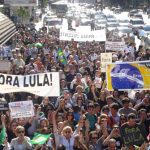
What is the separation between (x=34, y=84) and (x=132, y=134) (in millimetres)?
3541

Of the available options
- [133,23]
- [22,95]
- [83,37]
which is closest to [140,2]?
[133,23]

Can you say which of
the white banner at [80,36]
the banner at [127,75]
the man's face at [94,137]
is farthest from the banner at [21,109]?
the white banner at [80,36]

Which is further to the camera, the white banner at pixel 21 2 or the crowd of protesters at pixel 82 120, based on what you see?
the white banner at pixel 21 2

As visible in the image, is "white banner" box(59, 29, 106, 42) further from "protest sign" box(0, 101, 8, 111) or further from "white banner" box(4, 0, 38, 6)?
"white banner" box(4, 0, 38, 6)

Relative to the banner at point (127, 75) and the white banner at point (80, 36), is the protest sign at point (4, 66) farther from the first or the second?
the white banner at point (80, 36)

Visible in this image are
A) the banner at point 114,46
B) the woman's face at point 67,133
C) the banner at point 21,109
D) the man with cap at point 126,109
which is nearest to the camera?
the woman's face at point 67,133

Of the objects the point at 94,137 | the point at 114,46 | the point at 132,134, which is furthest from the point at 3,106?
the point at 114,46

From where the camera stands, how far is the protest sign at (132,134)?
9960 millimetres

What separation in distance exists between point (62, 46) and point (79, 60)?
4.34 m

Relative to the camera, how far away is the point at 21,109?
38.0 ft

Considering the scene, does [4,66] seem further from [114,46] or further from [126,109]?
[114,46]

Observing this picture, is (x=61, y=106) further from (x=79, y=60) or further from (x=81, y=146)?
(x=79, y=60)

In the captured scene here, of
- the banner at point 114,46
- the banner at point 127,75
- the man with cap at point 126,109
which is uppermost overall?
the banner at point 127,75

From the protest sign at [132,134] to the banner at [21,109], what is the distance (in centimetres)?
214
